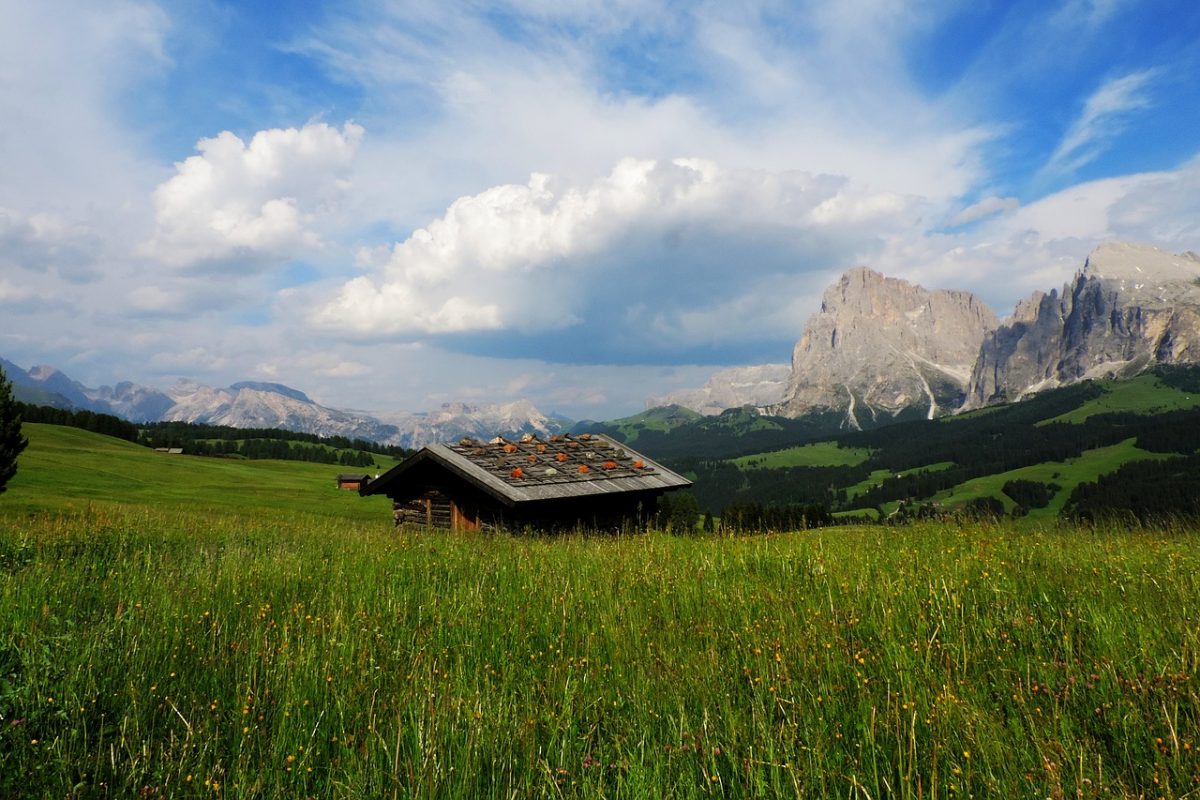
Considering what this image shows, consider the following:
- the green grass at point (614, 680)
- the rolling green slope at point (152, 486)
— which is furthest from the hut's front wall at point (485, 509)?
the rolling green slope at point (152, 486)

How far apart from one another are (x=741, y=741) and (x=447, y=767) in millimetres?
1626

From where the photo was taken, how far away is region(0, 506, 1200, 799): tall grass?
10.2 feet

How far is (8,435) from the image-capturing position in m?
34.9

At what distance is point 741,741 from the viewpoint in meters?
3.46

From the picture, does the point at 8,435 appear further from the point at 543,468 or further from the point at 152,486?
the point at 543,468

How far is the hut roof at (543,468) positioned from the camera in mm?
16250

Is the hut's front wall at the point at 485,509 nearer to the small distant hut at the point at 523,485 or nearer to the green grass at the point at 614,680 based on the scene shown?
the small distant hut at the point at 523,485

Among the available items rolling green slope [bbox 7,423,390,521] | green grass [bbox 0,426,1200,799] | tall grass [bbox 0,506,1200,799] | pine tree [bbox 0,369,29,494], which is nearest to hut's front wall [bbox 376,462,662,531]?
green grass [bbox 0,426,1200,799]

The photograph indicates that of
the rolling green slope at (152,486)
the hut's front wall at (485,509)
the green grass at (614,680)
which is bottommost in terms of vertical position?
the rolling green slope at (152,486)

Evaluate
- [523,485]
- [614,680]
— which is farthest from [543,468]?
[614,680]

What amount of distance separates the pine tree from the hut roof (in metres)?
28.1

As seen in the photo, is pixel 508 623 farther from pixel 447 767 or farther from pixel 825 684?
pixel 825 684

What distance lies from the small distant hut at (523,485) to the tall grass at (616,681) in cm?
882

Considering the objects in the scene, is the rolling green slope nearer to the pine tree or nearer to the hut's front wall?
the pine tree
